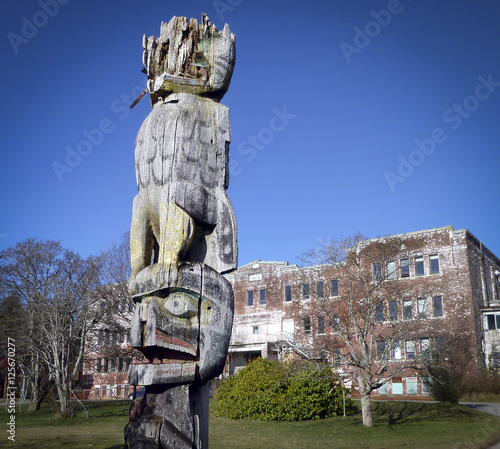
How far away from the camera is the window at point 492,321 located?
35.4m

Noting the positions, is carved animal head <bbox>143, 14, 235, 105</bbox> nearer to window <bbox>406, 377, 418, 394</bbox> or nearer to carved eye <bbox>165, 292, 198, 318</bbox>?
carved eye <bbox>165, 292, 198, 318</bbox>

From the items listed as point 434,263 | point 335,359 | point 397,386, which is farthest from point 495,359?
point 335,359

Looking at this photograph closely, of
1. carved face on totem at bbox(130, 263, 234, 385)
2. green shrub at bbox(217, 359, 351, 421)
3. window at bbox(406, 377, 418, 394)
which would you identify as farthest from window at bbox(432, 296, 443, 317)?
carved face on totem at bbox(130, 263, 234, 385)

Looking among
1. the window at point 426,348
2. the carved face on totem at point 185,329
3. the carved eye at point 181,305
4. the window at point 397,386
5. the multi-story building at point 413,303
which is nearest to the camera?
the carved face on totem at point 185,329

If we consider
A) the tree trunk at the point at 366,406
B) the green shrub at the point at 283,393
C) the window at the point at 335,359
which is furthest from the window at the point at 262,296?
the tree trunk at the point at 366,406

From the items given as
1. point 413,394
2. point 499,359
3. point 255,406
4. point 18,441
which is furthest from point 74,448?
point 499,359

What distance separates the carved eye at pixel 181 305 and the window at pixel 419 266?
3453 centimetres

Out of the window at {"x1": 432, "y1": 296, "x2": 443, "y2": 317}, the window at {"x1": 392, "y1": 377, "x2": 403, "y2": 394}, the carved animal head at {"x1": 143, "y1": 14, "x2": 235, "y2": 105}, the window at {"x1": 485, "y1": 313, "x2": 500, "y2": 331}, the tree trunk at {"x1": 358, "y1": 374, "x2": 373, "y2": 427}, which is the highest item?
the carved animal head at {"x1": 143, "y1": 14, "x2": 235, "y2": 105}

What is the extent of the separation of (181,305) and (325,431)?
1490cm

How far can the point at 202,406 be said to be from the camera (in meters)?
4.77

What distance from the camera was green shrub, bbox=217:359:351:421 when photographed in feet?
67.3

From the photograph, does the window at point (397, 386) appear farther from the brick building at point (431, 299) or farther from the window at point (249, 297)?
the window at point (249, 297)

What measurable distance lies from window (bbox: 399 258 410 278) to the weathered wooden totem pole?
3333cm

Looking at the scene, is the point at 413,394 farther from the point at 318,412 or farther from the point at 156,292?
the point at 156,292
